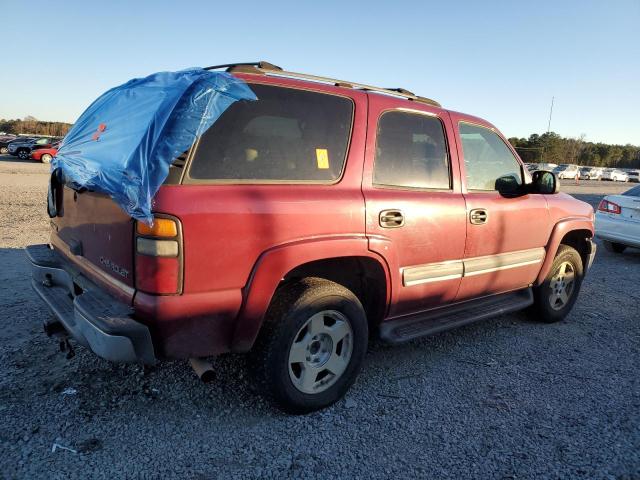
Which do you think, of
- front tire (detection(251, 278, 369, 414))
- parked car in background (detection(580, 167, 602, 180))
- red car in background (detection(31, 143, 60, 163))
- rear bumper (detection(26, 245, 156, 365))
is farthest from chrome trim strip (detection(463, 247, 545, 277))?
parked car in background (detection(580, 167, 602, 180))

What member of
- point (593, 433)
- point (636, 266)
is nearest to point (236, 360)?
point (593, 433)

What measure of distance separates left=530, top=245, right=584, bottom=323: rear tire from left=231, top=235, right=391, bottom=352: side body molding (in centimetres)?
293

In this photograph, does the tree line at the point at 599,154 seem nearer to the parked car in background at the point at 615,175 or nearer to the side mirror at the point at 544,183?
the parked car in background at the point at 615,175

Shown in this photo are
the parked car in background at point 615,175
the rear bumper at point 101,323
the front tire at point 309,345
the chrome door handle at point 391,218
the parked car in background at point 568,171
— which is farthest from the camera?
the parked car in background at point 615,175

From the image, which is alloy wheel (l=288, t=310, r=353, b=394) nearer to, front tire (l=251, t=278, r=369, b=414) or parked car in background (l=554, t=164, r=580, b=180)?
front tire (l=251, t=278, r=369, b=414)

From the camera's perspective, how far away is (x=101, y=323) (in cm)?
225

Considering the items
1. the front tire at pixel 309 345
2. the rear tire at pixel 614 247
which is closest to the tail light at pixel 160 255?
the front tire at pixel 309 345

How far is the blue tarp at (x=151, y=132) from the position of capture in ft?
7.31

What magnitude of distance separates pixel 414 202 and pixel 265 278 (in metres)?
1.26

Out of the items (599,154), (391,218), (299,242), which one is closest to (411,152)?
(391,218)

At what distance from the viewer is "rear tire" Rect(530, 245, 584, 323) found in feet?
15.1

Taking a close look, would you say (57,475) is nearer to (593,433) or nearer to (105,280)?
(105,280)

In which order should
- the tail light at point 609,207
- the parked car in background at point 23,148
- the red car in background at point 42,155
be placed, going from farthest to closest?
the parked car in background at point 23,148 → the red car in background at point 42,155 → the tail light at point 609,207

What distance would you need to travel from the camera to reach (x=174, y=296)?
2281mm
